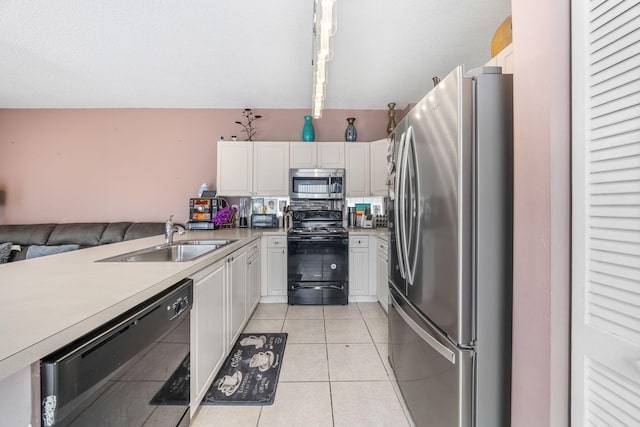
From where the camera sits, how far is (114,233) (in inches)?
142

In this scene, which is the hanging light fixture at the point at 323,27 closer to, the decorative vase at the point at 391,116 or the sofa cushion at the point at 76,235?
the decorative vase at the point at 391,116

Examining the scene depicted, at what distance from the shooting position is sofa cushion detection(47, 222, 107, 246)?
11.7 feet

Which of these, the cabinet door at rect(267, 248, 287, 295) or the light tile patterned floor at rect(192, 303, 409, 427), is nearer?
the light tile patterned floor at rect(192, 303, 409, 427)

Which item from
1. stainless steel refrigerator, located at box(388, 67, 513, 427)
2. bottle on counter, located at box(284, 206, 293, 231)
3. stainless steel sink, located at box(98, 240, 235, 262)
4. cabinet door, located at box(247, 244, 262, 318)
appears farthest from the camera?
bottle on counter, located at box(284, 206, 293, 231)

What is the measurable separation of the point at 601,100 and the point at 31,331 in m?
1.53

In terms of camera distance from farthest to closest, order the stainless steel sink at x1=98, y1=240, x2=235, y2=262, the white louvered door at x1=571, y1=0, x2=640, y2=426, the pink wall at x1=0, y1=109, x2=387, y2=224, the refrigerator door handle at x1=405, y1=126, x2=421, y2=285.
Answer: the pink wall at x1=0, y1=109, x2=387, y2=224, the stainless steel sink at x1=98, y1=240, x2=235, y2=262, the refrigerator door handle at x1=405, y1=126, x2=421, y2=285, the white louvered door at x1=571, y1=0, x2=640, y2=426

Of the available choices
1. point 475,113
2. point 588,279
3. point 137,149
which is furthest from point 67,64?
point 588,279

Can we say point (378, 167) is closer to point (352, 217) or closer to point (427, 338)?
point (352, 217)

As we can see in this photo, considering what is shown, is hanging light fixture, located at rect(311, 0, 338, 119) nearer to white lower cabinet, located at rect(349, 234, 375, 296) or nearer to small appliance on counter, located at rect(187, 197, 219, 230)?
white lower cabinet, located at rect(349, 234, 375, 296)

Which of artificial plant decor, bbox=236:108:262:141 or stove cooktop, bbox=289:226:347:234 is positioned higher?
artificial plant decor, bbox=236:108:262:141

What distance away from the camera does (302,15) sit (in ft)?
6.66

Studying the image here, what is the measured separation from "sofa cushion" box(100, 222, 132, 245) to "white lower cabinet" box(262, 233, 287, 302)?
202 cm

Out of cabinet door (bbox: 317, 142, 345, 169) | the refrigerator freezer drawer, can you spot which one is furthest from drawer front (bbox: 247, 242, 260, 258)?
the refrigerator freezer drawer

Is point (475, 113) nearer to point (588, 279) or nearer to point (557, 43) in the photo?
point (557, 43)
